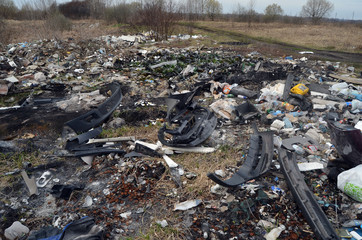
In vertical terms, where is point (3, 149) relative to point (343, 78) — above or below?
below

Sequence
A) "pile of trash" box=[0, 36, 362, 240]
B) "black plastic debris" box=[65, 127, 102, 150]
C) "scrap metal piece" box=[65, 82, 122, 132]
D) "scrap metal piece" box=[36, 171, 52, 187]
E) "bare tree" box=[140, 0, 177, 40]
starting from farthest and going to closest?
"bare tree" box=[140, 0, 177, 40], "scrap metal piece" box=[65, 82, 122, 132], "black plastic debris" box=[65, 127, 102, 150], "scrap metal piece" box=[36, 171, 52, 187], "pile of trash" box=[0, 36, 362, 240]

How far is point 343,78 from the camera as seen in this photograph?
7.28m

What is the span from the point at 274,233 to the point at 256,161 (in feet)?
3.89

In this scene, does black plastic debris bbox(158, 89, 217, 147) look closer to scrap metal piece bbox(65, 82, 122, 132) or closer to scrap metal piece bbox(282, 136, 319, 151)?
scrap metal piece bbox(282, 136, 319, 151)

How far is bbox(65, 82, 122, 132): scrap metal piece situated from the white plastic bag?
4308 mm

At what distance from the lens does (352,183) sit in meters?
2.62

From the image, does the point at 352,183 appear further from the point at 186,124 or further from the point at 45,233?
the point at 45,233

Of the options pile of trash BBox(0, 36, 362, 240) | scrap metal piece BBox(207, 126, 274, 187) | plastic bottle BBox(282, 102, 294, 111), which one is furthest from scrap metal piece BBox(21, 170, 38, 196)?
plastic bottle BBox(282, 102, 294, 111)

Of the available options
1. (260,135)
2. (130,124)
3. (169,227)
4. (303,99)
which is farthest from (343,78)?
(169,227)

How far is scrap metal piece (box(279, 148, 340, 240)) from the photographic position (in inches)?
88.0

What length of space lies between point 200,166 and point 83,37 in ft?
39.4

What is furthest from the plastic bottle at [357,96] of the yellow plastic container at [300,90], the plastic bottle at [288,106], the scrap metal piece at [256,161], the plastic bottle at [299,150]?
the scrap metal piece at [256,161]

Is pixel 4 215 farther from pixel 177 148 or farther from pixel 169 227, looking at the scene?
pixel 177 148

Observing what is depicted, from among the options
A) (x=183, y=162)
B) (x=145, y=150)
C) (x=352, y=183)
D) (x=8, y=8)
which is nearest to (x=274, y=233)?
(x=352, y=183)
